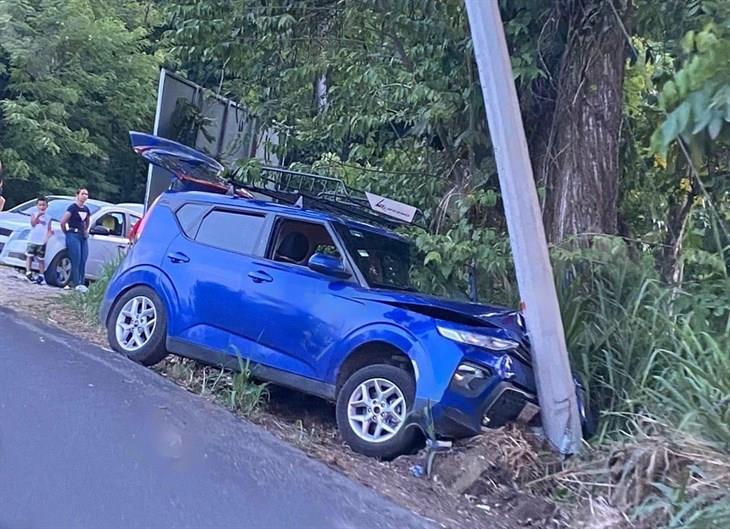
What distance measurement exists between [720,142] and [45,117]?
21.2 m

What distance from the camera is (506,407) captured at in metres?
7.23

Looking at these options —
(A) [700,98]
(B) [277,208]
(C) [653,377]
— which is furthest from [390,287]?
(A) [700,98]

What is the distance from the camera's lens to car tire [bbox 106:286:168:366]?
885 cm

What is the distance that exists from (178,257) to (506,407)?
132 inches

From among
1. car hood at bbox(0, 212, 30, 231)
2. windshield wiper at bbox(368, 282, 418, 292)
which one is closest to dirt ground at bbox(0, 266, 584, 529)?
windshield wiper at bbox(368, 282, 418, 292)

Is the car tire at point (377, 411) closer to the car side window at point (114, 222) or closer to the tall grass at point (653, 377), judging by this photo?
the tall grass at point (653, 377)

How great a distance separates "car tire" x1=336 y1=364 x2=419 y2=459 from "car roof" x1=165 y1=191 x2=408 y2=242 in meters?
1.61

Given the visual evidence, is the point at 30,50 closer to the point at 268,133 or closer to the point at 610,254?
the point at 268,133

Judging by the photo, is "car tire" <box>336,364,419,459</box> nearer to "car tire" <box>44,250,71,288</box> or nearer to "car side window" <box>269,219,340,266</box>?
"car side window" <box>269,219,340,266</box>

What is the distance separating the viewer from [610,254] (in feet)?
27.8

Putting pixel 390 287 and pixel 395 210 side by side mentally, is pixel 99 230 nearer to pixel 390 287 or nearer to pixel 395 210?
pixel 395 210

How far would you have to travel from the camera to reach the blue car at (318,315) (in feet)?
23.4

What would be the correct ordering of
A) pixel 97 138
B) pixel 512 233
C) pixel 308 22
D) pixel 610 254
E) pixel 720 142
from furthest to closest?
pixel 97 138 < pixel 308 22 < pixel 610 254 < pixel 512 233 < pixel 720 142

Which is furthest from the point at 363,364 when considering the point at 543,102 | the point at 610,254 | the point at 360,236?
the point at 543,102
